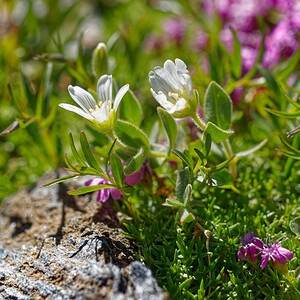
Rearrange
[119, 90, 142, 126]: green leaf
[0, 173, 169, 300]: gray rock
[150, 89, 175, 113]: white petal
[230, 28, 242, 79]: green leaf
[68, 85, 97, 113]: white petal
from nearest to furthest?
[0, 173, 169, 300]: gray rock
[150, 89, 175, 113]: white petal
[68, 85, 97, 113]: white petal
[119, 90, 142, 126]: green leaf
[230, 28, 242, 79]: green leaf

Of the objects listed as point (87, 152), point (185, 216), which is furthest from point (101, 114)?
point (185, 216)

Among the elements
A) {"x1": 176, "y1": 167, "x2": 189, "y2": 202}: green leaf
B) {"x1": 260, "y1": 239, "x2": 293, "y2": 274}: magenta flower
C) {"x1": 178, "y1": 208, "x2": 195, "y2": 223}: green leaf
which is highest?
{"x1": 176, "y1": 167, "x2": 189, "y2": 202}: green leaf

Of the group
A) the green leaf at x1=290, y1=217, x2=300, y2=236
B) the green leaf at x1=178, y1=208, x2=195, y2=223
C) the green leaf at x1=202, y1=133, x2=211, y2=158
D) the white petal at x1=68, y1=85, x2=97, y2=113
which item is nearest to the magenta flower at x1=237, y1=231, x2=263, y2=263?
the green leaf at x1=290, y1=217, x2=300, y2=236

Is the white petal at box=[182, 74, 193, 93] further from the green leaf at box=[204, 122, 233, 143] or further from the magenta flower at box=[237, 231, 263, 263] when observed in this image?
the magenta flower at box=[237, 231, 263, 263]

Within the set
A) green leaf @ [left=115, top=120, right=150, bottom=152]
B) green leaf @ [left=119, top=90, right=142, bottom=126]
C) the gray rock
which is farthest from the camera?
green leaf @ [left=119, top=90, right=142, bottom=126]

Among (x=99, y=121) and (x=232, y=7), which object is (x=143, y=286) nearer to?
(x=99, y=121)

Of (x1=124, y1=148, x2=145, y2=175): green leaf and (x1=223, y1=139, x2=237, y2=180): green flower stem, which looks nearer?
(x1=124, y1=148, x2=145, y2=175): green leaf

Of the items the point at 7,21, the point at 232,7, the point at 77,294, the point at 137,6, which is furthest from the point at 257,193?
the point at 137,6
